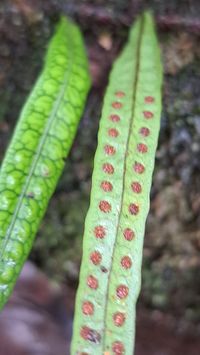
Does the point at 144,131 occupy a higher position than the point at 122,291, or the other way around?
the point at 144,131

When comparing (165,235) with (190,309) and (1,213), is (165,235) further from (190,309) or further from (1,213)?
(1,213)

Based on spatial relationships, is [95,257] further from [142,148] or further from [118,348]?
[142,148]

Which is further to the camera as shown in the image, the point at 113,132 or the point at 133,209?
the point at 113,132

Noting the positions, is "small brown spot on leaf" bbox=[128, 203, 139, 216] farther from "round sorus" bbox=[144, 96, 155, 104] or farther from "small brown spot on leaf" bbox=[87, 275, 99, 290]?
"round sorus" bbox=[144, 96, 155, 104]

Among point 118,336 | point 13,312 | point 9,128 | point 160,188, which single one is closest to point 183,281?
point 160,188

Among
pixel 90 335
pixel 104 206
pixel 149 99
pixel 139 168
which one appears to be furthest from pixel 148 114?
pixel 90 335

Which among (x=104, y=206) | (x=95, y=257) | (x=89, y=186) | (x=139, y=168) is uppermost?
(x=89, y=186)

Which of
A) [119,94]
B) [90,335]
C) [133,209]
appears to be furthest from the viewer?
[119,94]
